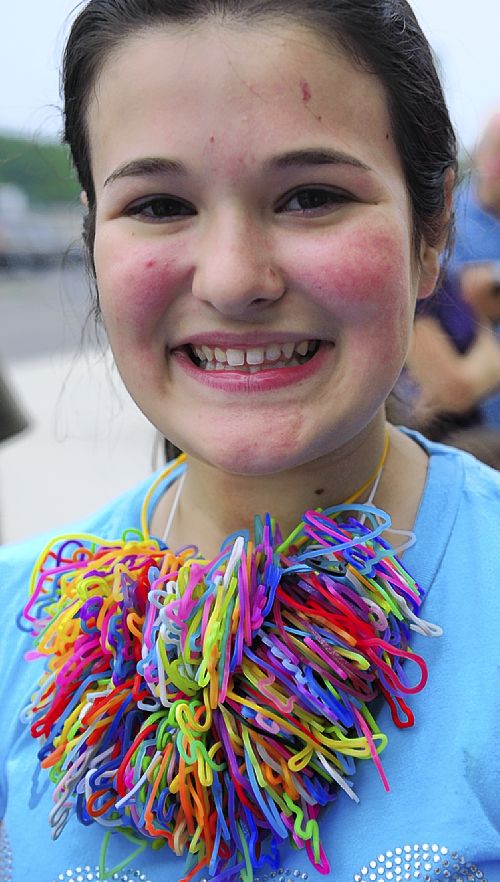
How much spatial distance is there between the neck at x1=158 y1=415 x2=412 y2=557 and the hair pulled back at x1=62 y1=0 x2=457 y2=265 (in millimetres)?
235

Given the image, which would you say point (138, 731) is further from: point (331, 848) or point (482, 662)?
point (482, 662)

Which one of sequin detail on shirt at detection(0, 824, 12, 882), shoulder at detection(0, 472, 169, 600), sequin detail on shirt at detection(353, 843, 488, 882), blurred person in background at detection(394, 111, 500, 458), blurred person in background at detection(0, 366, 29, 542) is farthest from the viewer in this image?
blurred person in background at detection(0, 366, 29, 542)

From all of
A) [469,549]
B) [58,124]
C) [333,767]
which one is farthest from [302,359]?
[58,124]

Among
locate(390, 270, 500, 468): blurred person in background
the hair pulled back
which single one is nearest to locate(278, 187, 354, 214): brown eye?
the hair pulled back

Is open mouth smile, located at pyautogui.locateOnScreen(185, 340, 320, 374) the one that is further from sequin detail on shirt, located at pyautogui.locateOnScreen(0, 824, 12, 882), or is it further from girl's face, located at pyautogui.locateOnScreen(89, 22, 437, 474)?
sequin detail on shirt, located at pyautogui.locateOnScreen(0, 824, 12, 882)

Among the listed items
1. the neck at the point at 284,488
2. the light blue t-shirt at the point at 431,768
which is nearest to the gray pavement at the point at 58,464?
the neck at the point at 284,488

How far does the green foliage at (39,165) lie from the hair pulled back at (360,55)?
0.62ft

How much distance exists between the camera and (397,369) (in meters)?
0.89

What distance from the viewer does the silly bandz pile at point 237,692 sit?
0.84 meters

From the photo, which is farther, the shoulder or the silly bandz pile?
the shoulder

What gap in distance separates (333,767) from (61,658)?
0.30 metres

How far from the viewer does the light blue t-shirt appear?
0.82 meters

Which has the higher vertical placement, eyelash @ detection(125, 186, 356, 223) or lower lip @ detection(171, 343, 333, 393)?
eyelash @ detection(125, 186, 356, 223)

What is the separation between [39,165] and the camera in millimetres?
1403
